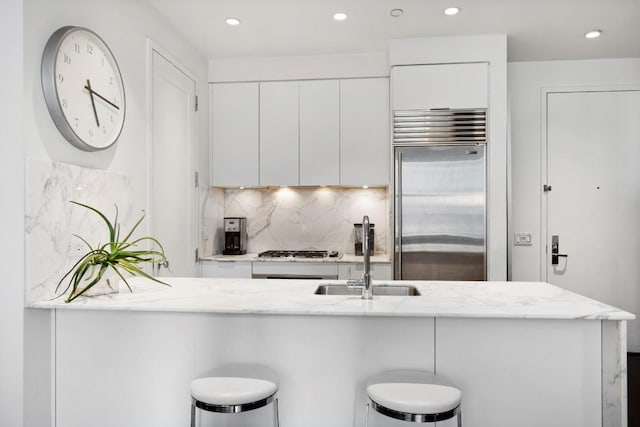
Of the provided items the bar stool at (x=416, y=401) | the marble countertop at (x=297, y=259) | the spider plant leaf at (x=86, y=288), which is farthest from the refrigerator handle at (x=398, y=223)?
the spider plant leaf at (x=86, y=288)

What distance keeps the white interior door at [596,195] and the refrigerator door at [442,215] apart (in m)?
1.09

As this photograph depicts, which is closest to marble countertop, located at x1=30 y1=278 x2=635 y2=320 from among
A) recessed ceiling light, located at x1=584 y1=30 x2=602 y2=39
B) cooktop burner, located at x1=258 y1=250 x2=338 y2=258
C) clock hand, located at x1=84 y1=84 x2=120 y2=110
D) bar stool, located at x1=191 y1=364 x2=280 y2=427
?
bar stool, located at x1=191 y1=364 x2=280 y2=427

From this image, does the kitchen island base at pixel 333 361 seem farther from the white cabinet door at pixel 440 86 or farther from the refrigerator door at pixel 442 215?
the white cabinet door at pixel 440 86

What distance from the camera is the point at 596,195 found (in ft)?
12.9

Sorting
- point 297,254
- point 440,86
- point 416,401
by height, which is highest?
point 440,86

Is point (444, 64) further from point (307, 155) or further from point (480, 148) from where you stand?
point (307, 155)

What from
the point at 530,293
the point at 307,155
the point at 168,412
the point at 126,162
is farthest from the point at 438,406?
the point at 307,155

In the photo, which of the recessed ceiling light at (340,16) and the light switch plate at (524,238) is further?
the light switch plate at (524,238)

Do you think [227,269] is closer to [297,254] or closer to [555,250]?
[297,254]

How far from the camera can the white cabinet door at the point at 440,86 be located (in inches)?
133

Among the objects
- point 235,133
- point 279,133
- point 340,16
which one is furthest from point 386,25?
point 235,133

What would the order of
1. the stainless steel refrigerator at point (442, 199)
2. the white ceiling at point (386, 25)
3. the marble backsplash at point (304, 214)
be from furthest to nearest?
the marble backsplash at point (304, 214) < the stainless steel refrigerator at point (442, 199) < the white ceiling at point (386, 25)

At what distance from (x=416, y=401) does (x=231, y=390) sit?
63 cm

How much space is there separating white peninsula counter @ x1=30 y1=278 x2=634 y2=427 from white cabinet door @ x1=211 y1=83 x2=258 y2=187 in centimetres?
211
